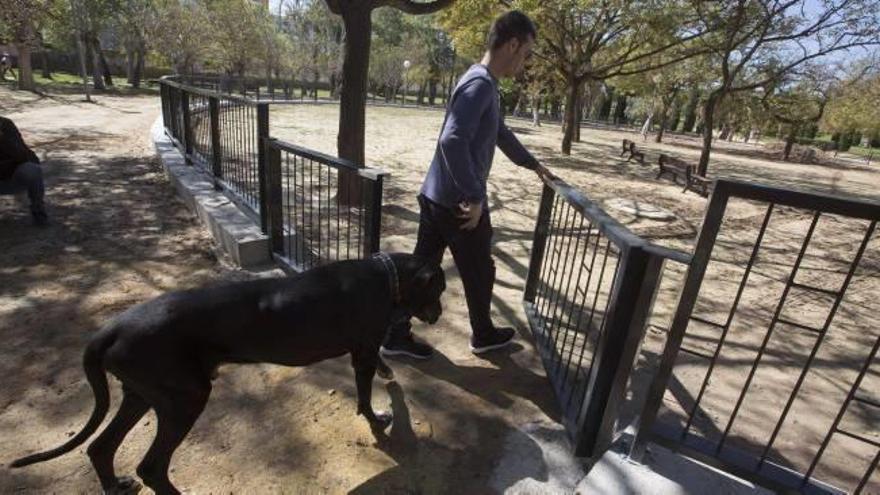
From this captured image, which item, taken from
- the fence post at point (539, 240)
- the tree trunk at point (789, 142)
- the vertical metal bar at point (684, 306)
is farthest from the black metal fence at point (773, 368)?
the tree trunk at point (789, 142)

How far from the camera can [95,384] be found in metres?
2.07

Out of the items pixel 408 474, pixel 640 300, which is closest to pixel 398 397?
pixel 408 474

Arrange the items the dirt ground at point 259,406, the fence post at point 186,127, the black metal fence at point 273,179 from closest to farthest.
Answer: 1. the dirt ground at point 259,406
2. the black metal fence at point 273,179
3. the fence post at point 186,127

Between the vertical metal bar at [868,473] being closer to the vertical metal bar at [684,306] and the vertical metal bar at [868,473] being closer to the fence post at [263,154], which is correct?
the vertical metal bar at [684,306]

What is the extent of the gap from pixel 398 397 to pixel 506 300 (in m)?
1.76

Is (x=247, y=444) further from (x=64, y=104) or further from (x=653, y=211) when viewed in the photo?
(x=64, y=104)

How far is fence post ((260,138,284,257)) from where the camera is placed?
446cm

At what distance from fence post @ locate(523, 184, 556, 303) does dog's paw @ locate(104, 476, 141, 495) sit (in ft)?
9.32

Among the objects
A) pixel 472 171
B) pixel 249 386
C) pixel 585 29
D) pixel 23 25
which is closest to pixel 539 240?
pixel 472 171

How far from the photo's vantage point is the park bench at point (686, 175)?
1143 cm

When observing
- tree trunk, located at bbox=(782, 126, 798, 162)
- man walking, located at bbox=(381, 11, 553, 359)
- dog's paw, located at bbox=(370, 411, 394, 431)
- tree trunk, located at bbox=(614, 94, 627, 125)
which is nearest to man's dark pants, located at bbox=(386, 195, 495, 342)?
man walking, located at bbox=(381, 11, 553, 359)

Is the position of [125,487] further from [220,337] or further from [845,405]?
[845,405]

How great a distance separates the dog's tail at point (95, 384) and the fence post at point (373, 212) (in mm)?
1737

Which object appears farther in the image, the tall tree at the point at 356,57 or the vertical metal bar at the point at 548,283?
the tall tree at the point at 356,57
